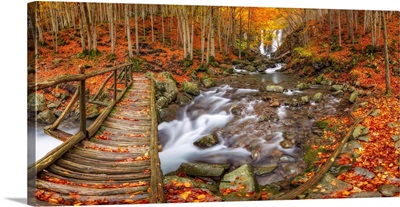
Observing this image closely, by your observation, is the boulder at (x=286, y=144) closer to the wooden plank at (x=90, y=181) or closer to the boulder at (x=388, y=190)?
the boulder at (x=388, y=190)

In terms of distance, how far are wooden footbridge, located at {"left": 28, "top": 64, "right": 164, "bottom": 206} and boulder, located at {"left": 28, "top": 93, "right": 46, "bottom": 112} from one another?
186mm

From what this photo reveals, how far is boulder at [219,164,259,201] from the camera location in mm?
3842

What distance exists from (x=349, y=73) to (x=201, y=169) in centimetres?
266

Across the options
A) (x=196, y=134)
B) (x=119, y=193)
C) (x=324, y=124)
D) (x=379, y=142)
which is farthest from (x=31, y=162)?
(x=379, y=142)

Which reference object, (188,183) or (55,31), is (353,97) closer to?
(188,183)

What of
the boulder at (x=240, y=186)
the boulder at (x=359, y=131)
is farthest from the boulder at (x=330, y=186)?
the boulder at (x=240, y=186)

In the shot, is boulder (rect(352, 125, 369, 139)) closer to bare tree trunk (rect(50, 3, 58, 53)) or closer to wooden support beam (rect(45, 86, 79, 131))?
wooden support beam (rect(45, 86, 79, 131))

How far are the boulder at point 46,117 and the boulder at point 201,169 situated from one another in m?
1.57

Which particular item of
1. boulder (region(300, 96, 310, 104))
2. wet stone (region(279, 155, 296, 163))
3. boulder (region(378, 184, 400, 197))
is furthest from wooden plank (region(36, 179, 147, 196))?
boulder (region(378, 184, 400, 197))

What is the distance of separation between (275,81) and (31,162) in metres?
3.22

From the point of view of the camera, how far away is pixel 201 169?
3.98 meters

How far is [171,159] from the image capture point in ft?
12.9

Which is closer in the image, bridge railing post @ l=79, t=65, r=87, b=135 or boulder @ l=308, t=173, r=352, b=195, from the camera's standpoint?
bridge railing post @ l=79, t=65, r=87, b=135

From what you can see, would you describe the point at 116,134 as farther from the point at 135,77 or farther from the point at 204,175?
the point at 204,175
